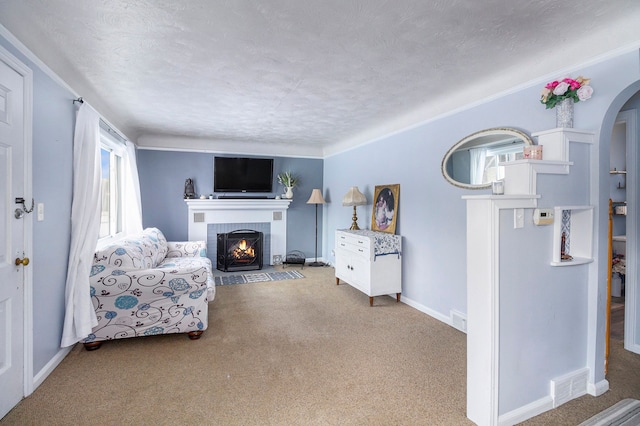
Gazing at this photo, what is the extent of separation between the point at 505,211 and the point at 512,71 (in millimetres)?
1463

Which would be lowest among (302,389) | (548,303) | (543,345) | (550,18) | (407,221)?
(302,389)

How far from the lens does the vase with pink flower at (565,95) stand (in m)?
2.02

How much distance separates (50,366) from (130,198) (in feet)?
8.81

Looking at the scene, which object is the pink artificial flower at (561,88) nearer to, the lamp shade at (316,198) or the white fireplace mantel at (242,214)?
the lamp shade at (316,198)

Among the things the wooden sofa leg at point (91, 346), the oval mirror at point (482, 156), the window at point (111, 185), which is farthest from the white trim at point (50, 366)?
the oval mirror at point (482, 156)

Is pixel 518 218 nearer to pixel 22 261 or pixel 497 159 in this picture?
pixel 497 159

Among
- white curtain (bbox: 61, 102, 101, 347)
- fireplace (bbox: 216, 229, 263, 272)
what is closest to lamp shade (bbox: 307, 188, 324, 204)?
fireplace (bbox: 216, 229, 263, 272)

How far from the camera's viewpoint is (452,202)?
10.5ft

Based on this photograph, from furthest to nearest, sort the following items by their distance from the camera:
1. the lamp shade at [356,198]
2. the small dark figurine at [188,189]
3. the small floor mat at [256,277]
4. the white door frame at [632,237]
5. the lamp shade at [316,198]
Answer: the lamp shade at [316,198]
the small dark figurine at [188,189]
the small floor mat at [256,277]
the lamp shade at [356,198]
the white door frame at [632,237]

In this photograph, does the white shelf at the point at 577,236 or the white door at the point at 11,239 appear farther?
the white shelf at the point at 577,236

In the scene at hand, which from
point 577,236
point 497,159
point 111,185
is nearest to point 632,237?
point 577,236

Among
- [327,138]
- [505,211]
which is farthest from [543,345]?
[327,138]

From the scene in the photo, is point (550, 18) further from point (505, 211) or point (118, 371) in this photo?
point (118, 371)

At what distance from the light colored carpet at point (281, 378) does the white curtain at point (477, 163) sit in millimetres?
1493
